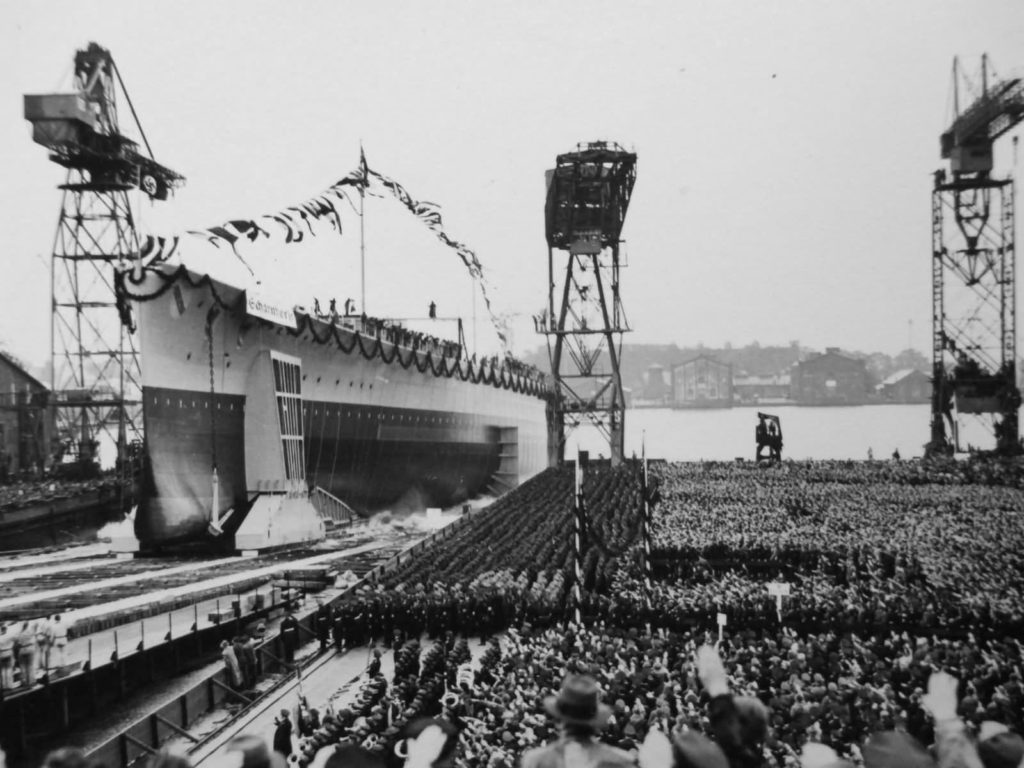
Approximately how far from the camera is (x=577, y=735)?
2.90 metres

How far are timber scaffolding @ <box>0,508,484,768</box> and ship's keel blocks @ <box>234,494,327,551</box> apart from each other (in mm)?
5907

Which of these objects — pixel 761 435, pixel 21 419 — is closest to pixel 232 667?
pixel 21 419

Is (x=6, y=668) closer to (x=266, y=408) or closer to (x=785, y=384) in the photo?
(x=266, y=408)

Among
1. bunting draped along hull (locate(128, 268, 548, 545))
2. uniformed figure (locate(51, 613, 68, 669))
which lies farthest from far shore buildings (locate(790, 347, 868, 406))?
uniformed figure (locate(51, 613, 68, 669))

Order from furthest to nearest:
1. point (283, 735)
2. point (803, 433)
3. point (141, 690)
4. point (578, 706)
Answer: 1. point (803, 433)
2. point (141, 690)
3. point (283, 735)
4. point (578, 706)

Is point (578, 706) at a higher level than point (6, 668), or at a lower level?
higher

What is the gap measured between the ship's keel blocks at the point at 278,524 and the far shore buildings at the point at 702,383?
153 ft

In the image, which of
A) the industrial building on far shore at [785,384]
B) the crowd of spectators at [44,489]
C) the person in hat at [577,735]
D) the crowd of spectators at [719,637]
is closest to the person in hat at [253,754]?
the crowd of spectators at [719,637]

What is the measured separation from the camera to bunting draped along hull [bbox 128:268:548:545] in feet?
56.9

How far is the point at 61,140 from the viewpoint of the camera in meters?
24.0

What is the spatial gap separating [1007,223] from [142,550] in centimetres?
2834

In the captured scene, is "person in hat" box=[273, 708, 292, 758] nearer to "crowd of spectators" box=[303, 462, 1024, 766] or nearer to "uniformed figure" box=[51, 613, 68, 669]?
"crowd of spectators" box=[303, 462, 1024, 766]

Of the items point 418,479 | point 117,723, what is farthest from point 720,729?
point 418,479

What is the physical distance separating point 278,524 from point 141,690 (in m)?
8.35
